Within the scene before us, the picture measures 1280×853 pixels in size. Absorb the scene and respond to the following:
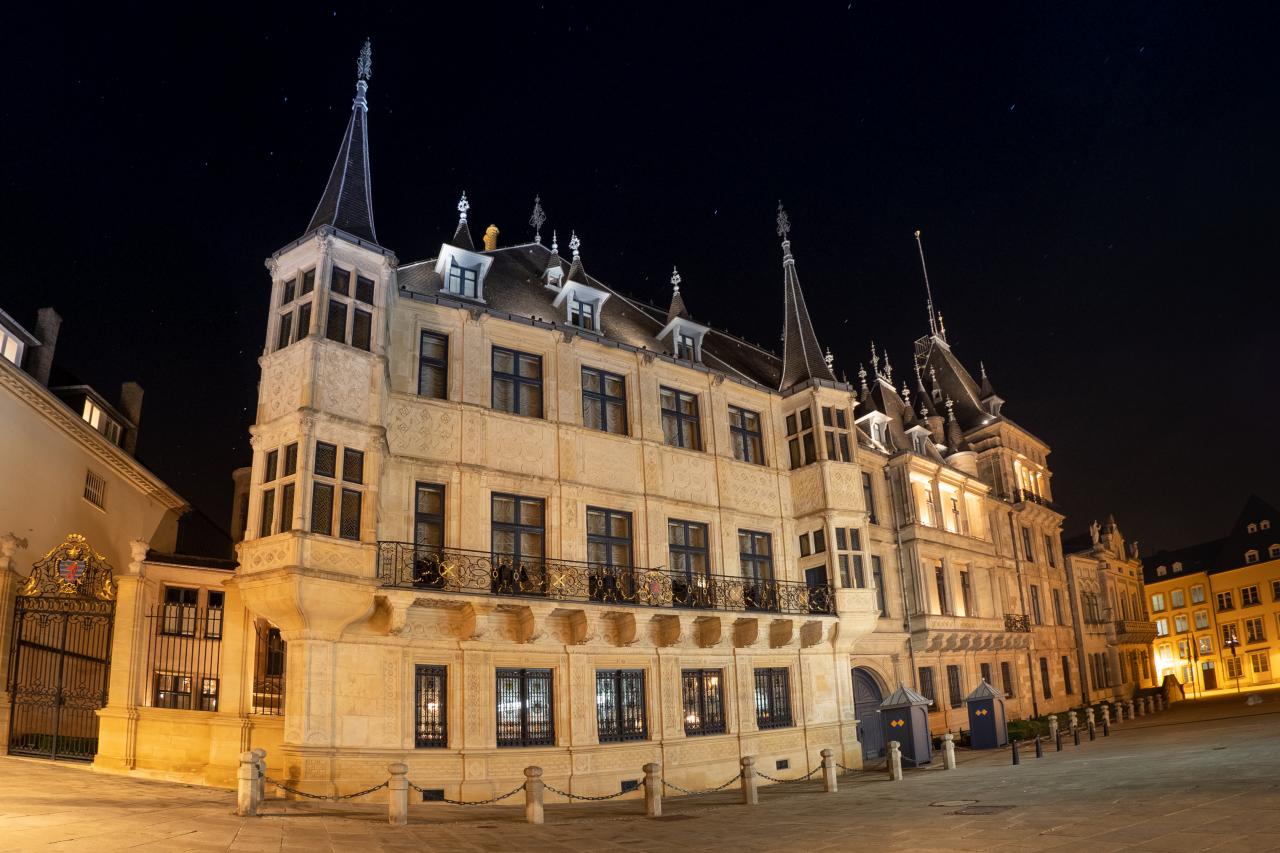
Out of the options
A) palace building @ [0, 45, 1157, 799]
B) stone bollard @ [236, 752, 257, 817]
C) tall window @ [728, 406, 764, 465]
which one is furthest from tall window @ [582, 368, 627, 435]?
stone bollard @ [236, 752, 257, 817]

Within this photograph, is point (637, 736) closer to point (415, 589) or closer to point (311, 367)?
point (415, 589)

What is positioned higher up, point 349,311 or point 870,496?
point 349,311

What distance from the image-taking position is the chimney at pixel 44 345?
2643 cm

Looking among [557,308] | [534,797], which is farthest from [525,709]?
[557,308]

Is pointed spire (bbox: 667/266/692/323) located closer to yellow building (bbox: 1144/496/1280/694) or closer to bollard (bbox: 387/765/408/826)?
bollard (bbox: 387/765/408/826)

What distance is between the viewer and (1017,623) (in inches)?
1564

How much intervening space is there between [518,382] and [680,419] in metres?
5.19

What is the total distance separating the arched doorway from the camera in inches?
1145

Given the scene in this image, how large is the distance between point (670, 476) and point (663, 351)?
3.91 metres

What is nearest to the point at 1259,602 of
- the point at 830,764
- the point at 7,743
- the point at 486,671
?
the point at 830,764

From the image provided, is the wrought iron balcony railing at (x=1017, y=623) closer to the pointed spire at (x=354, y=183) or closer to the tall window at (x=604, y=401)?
the tall window at (x=604, y=401)

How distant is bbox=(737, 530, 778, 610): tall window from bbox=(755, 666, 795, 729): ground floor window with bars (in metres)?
1.87

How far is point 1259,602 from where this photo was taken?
75.4m

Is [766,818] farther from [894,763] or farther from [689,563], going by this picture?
[689,563]
